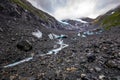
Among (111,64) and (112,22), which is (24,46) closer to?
(111,64)

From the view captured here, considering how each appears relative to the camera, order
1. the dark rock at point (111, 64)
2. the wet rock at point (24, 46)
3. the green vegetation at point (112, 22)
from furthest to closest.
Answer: the green vegetation at point (112, 22), the wet rock at point (24, 46), the dark rock at point (111, 64)

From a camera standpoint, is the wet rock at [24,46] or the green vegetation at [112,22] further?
the green vegetation at [112,22]

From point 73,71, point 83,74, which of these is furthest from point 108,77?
point 73,71

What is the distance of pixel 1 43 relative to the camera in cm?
4250

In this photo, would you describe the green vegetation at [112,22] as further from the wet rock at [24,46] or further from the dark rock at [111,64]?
the dark rock at [111,64]

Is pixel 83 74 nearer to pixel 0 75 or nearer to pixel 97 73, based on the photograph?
pixel 97 73

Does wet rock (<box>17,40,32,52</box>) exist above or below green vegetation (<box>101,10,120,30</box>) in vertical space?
below

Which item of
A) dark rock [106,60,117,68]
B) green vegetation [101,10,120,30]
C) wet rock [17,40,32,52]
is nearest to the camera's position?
dark rock [106,60,117,68]

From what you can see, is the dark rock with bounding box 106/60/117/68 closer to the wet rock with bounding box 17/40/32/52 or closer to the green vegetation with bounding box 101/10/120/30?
the wet rock with bounding box 17/40/32/52

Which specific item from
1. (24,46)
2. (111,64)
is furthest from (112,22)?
(111,64)

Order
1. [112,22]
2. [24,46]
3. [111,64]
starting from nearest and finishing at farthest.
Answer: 1. [111,64]
2. [24,46]
3. [112,22]

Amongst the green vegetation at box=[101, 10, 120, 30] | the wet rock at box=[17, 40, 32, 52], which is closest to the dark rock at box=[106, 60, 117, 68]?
the wet rock at box=[17, 40, 32, 52]

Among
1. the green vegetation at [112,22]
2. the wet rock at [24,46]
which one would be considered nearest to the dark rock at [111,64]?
the wet rock at [24,46]

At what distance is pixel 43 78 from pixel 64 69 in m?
3.36
